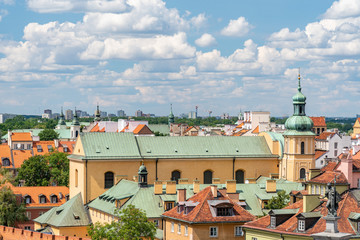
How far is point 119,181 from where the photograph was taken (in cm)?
8769

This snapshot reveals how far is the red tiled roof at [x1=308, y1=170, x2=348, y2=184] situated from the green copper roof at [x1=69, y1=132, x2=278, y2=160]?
3070 cm

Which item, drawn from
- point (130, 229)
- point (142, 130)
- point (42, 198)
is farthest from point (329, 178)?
point (142, 130)

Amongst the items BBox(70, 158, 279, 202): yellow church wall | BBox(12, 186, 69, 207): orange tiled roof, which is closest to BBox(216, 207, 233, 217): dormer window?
BBox(70, 158, 279, 202): yellow church wall

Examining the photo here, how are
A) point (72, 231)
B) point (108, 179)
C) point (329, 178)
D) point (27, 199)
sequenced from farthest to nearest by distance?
point (27, 199) < point (108, 179) < point (72, 231) < point (329, 178)

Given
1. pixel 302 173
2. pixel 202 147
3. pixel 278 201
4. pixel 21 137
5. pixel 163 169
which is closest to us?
pixel 278 201

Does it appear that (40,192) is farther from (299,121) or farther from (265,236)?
(265,236)

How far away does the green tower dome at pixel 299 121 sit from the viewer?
91750 millimetres

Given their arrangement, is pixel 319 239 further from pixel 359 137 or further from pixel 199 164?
pixel 359 137

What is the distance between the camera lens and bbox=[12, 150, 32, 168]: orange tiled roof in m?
148

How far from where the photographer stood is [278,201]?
73.6 meters

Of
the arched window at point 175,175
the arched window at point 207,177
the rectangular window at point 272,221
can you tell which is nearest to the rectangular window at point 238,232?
the rectangular window at point 272,221

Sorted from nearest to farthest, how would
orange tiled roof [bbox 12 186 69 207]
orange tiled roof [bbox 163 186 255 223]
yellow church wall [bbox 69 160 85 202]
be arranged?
orange tiled roof [bbox 163 186 255 223] → yellow church wall [bbox 69 160 85 202] → orange tiled roof [bbox 12 186 69 207]

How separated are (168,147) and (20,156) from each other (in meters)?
63.0

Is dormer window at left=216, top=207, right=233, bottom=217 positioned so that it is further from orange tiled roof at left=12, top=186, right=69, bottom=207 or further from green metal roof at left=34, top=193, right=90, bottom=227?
orange tiled roof at left=12, top=186, right=69, bottom=207
